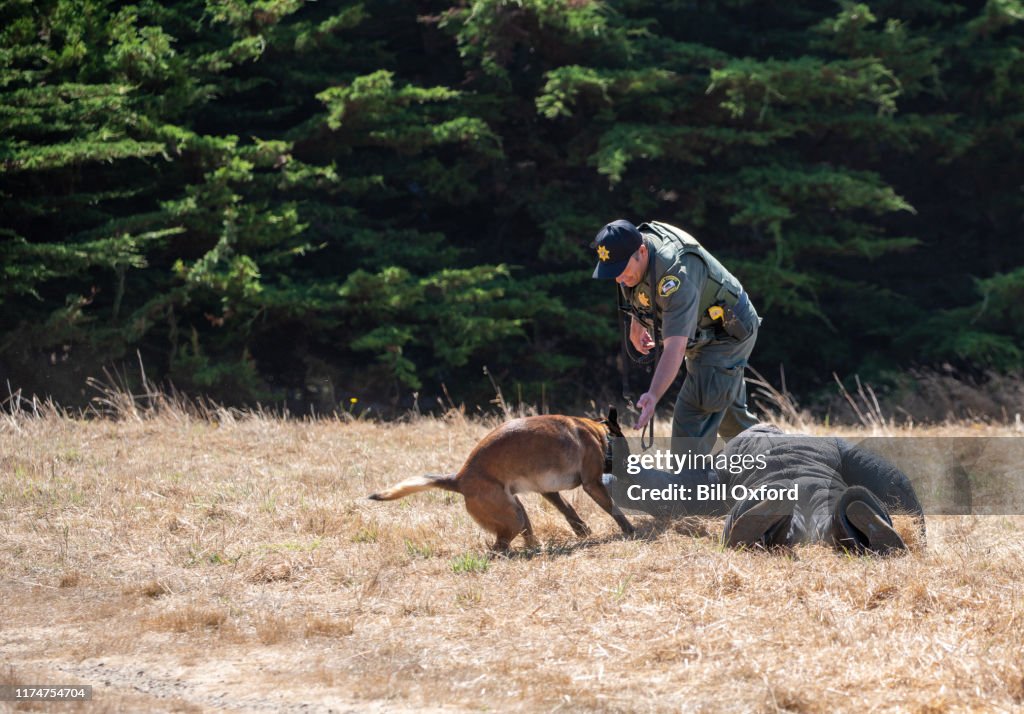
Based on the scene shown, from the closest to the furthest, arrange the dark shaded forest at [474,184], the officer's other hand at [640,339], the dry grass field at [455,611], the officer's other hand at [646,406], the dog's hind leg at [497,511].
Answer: the dry grass field at [455,611]
the officer's other hand at [646,406]
the dog's hind leg at [497,511]
the officer's other hand at [640,339]
the dark shaded forest at [474,184]

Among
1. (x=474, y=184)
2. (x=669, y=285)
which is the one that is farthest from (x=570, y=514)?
(x=474, y=184)

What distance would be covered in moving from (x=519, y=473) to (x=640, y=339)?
1.36m

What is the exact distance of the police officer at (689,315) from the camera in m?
6.27

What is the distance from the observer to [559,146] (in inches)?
664

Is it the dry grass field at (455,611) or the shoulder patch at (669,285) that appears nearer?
the dry grass field at (455,611)

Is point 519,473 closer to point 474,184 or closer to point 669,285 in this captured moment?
point 669,285

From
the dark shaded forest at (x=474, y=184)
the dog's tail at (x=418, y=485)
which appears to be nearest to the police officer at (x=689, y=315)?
the dog's tail at (x=418, y=485)

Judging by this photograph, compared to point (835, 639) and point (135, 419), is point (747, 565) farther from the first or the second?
point (135, 419)

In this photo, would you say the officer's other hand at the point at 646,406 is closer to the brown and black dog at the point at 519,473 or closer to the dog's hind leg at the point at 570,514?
the brown and black dog at the point at 519,473

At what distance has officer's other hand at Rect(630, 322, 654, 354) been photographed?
276 inches

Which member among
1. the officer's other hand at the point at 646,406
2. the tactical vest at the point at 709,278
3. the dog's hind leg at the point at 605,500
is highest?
the tactical vest at the point at 709,278

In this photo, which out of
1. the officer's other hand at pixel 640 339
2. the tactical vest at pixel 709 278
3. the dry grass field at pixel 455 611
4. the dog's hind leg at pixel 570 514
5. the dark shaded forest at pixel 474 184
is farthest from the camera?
the dark shaded forest at pixel 474 184

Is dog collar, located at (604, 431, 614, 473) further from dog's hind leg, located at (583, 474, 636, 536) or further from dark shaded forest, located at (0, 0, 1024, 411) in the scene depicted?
dark shaded forest, located at (0, 0, 1024, 411)

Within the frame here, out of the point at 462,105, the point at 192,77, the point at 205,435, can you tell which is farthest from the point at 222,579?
the point at 462,105
